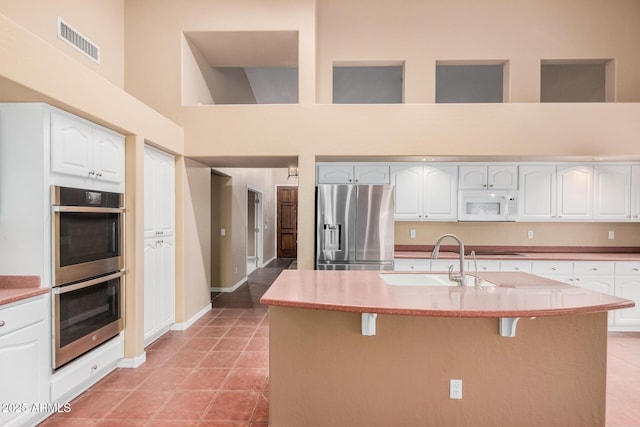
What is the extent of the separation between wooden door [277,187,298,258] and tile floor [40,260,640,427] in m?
6.34

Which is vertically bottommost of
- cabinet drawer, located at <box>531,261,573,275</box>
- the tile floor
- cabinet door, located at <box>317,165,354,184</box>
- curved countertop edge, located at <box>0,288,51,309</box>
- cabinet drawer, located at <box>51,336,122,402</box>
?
the tile floor

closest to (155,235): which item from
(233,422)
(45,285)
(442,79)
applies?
(45,285)

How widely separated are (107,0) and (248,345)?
3.96 m

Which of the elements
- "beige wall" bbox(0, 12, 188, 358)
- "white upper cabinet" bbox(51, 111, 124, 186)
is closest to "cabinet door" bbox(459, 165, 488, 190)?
"beige wall" bbox(0, 12, 188, 358)

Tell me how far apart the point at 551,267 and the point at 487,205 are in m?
1.01

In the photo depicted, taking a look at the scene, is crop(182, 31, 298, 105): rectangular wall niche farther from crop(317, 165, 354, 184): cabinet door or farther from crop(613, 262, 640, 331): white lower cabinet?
crop(613, 262, 640, 331): white lower cabinet

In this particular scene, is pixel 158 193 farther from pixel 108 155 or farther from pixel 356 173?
pixel 356 173

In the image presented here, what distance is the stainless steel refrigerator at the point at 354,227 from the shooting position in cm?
403

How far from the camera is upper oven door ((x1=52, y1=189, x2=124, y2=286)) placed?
2266 mm

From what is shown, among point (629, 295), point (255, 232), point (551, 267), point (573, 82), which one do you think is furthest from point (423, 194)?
point (255, 232)

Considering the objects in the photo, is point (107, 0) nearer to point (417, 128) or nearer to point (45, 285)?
point (45, 285)

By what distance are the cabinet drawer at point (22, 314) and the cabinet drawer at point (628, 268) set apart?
5535mm

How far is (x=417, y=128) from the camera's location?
154 inches

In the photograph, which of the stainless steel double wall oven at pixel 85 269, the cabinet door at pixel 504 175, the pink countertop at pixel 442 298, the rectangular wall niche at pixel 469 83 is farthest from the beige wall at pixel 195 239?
the rectangular wall niche at pixel 469 83
